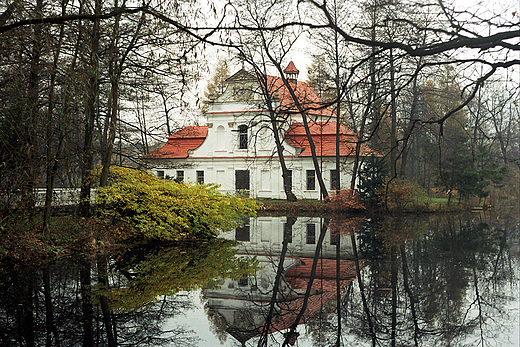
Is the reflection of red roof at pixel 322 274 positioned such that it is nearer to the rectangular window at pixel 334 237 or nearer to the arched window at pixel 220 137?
the rectangular window at pixel 334 237

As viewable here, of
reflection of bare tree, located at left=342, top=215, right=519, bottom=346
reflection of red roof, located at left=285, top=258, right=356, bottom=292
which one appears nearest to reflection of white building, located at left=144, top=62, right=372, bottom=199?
reflection of bare tree, located at left=342, top=215, right=519, bottom=346

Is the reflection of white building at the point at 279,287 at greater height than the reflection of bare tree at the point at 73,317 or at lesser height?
lesser

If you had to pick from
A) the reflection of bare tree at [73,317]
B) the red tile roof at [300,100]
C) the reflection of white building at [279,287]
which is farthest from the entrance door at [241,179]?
the reflection of bare tree at [73,317]

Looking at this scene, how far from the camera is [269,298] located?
7.84 m

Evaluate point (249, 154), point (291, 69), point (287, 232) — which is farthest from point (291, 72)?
point (287, 232)

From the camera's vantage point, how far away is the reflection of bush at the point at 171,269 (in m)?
8.01

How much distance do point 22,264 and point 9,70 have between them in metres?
4.24

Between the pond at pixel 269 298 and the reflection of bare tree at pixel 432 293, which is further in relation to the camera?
the reflection of bare tree at pixel 432 293

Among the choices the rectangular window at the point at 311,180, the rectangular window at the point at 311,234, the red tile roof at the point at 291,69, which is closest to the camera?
the rectangular window at the point at 311,234

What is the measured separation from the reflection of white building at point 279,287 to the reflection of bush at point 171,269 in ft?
1.67

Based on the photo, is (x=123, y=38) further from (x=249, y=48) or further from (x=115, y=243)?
(x=249, y=48)

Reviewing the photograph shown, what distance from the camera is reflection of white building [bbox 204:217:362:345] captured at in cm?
660

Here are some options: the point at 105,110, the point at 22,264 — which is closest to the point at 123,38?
the point at 105,110

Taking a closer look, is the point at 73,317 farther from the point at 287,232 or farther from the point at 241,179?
the point at 241,179
